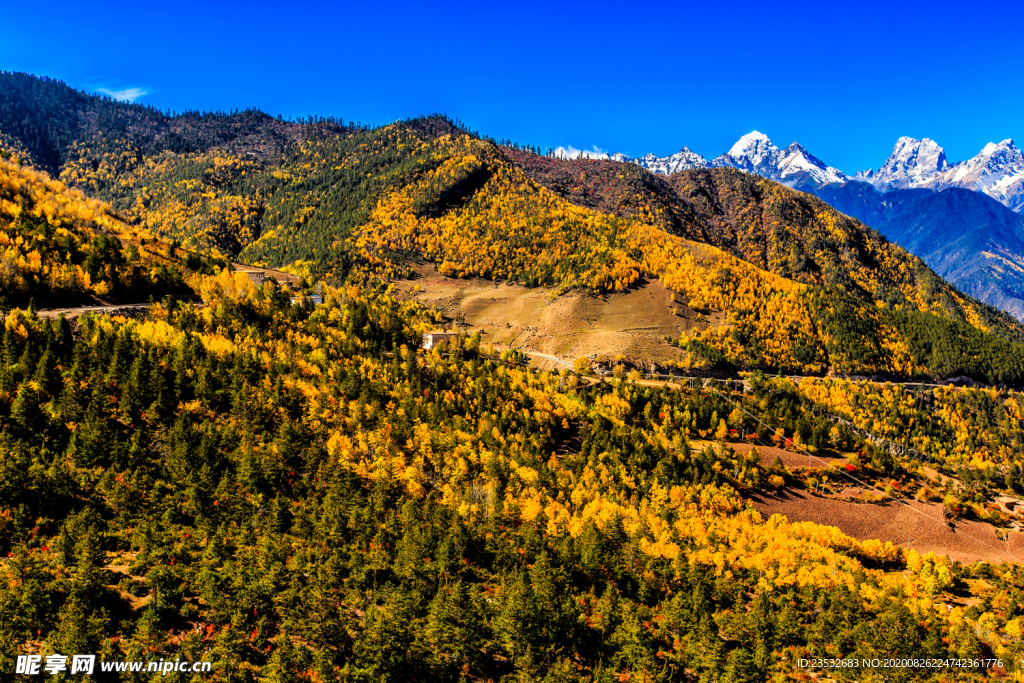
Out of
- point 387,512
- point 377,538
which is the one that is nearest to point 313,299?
point 387,512

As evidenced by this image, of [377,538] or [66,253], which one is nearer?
[377,538]

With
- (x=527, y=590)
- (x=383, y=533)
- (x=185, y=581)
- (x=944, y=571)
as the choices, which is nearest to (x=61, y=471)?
(x=185, y=581)

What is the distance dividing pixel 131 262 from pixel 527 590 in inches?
5284

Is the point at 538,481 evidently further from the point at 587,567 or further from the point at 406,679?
the point at 406,679

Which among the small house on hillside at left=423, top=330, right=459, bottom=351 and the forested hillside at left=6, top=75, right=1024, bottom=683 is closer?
the forested hillside at left=6, top=75, right=1024, bottom=683

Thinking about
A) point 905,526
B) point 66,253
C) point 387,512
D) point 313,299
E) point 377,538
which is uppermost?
point 313,299

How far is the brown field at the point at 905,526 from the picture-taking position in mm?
122062

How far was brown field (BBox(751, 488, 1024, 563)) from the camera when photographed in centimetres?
12206

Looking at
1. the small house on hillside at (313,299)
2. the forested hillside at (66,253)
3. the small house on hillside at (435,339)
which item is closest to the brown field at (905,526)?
the small house on hillside at (435,339)

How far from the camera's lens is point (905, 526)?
128 meters

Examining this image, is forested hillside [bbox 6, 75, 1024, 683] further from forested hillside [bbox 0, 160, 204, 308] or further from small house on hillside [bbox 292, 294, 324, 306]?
small house on hillside [bbox 292, 294, 324, 306]

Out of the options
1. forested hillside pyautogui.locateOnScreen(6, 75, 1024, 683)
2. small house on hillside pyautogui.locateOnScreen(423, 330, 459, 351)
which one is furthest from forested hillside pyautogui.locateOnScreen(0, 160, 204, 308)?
small house on hillside pyautogui.locateOnScreen(423, 330, 459, 351)

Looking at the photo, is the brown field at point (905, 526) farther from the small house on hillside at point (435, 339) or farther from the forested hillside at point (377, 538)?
the small house on hillside at point (435, 339)

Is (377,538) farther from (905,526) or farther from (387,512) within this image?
(905,526)
